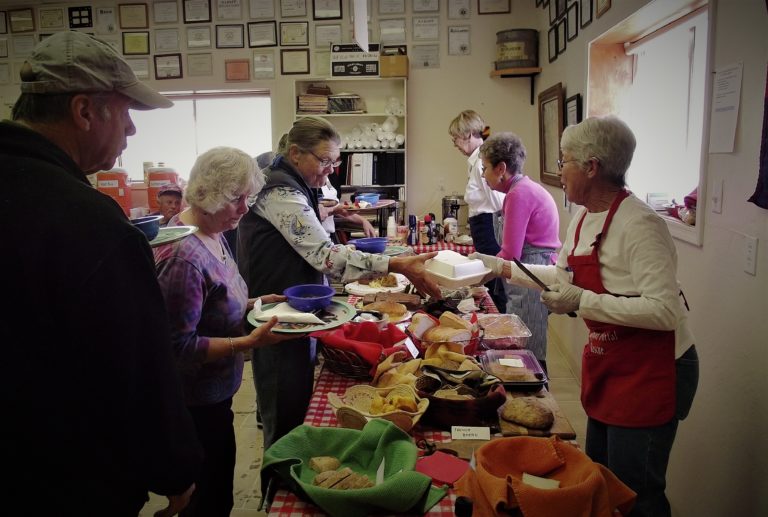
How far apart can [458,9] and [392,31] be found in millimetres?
698

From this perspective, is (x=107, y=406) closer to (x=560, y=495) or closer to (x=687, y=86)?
(x=560, y=495)

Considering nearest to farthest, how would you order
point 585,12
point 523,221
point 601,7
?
1. point 523,221
2. point 601,7
3. point 585,12

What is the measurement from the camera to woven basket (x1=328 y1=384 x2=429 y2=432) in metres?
1.48

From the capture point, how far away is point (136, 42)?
20.2 feet

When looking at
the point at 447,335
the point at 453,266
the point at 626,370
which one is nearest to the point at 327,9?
the point at 453,266

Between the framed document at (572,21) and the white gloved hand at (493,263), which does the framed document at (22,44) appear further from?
the white gloved hand at (493,263)

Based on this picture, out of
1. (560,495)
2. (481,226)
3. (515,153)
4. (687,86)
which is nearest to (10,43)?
(481,226)

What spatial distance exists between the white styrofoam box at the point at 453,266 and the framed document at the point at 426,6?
427 centimetres

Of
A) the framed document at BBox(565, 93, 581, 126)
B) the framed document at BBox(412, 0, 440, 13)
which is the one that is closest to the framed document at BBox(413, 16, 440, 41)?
the framed document at BBox(412, 0, 440, 13)

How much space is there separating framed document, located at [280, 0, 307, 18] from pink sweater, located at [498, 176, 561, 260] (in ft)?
12.9

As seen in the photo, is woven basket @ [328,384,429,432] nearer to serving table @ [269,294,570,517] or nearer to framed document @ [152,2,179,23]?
serving table @ [269,294,570,517]

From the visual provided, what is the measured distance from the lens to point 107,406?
3.35ft

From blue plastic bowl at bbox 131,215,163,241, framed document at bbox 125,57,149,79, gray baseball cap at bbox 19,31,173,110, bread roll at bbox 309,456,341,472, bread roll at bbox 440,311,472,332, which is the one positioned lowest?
bread roll at bbox 309,456,341,472

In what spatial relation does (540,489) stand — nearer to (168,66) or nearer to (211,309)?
(211,309)
